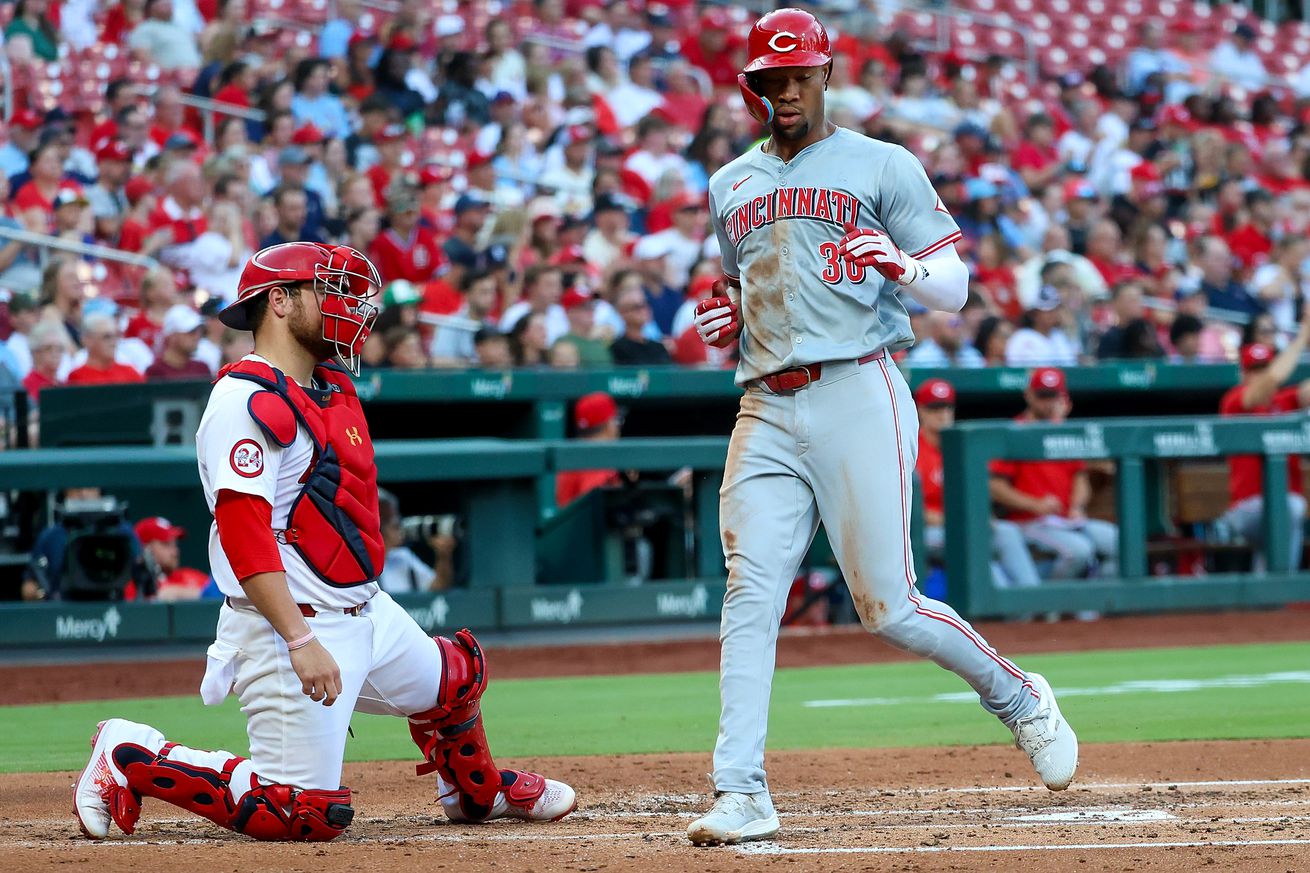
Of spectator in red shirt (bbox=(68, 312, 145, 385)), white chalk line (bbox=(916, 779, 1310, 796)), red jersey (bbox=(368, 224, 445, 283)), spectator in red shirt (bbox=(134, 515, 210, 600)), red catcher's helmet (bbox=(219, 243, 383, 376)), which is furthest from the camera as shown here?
red jersey (bbox=(368, 224, 445, 283))

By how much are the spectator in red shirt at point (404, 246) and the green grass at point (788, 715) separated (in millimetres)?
4599

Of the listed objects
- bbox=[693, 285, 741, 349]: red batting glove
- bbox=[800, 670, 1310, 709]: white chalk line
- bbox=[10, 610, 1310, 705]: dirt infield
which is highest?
bbox=[693, 285, 741, 349]: red batting glove

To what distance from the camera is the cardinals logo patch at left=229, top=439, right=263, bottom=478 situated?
408cm

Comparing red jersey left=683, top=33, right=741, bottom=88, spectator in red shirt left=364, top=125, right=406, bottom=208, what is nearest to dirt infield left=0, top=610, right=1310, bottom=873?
spectator in red shirt left=364, top=125, right=406, bottom=208

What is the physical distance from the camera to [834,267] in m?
4.36

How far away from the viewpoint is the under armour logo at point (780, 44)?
171 inches

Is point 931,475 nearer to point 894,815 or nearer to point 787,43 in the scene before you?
point 894,815

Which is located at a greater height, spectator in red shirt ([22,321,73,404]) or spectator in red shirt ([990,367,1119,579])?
spectator in red shirt ([22,321,73,404])

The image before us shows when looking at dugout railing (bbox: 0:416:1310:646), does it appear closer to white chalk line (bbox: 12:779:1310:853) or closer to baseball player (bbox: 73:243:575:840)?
white chalk line (bbox: 12:779:1310:853)

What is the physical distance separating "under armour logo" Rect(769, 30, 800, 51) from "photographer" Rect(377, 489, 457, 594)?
5.14 m

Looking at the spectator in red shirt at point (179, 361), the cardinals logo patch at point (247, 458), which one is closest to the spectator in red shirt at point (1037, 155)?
the spectator in red shirt at point (179, 361)

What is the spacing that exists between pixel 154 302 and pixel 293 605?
7298 millimetres

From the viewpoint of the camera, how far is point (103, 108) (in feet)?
44.2

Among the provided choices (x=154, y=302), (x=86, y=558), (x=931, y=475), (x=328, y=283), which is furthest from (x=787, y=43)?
(x=154, y=302)
